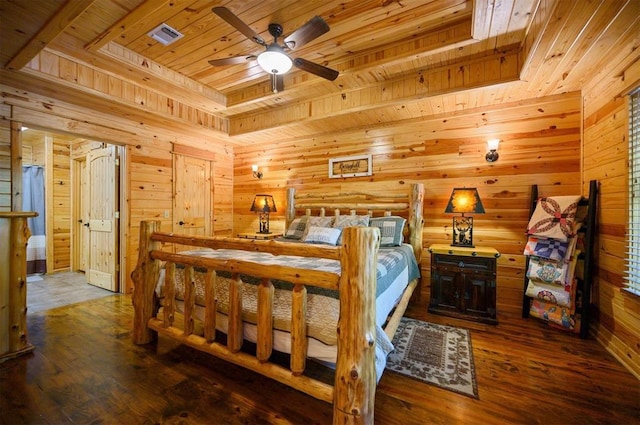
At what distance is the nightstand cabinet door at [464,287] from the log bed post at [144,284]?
2.73m

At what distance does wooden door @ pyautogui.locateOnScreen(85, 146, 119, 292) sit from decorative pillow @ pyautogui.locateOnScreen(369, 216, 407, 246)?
11.8 ft

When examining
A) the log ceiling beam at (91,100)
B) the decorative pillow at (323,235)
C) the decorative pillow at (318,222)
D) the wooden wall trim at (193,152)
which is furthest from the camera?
the wooden wall trim at (193,152)

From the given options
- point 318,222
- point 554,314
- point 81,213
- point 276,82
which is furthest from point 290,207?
point 81,213

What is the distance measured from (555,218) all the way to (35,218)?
7550mm

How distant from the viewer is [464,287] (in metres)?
2.76

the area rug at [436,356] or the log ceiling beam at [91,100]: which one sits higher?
the log ceiling beam at [91,100]

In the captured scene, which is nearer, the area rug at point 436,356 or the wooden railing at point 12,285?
the area rug at point 436,356

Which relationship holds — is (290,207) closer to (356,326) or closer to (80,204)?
(356,326)

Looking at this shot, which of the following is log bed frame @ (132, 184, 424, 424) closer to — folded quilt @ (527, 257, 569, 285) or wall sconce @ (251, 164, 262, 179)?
folded quilt @ (527, 257, 569, 285)

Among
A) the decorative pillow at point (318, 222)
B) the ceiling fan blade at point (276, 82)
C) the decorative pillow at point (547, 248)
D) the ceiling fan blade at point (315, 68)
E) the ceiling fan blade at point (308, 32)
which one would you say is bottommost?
the decorative pillow at point (547, 248)

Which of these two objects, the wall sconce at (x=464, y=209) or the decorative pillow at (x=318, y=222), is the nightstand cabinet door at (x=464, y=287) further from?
the decorative pillow at (x=318, y=222)

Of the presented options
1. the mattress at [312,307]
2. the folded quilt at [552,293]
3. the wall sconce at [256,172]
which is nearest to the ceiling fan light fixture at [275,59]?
the mattress at [312,307]

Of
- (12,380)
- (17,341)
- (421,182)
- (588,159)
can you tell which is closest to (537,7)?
(588,159)

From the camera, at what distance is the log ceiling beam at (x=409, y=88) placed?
245 cm
